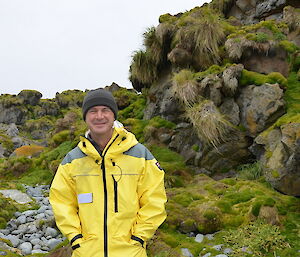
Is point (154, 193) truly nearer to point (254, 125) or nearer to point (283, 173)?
point (283, 173)

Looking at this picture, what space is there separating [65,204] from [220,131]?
6.93 metres

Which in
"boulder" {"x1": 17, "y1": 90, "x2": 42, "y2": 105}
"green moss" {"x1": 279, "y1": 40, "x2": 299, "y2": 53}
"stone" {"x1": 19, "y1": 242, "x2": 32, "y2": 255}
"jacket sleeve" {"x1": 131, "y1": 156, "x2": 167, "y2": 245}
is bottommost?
"stone" {"x1": 19, "y1": 242, "x2": 32, "y2": 255}

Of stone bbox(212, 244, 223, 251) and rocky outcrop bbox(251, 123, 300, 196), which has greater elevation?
rocky outcrop bbox(251, 123, 300, 196)

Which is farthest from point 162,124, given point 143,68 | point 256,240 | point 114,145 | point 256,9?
point 256,9

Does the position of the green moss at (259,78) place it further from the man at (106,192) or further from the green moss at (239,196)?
the man at (106,192)

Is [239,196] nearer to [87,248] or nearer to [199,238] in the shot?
[199,238]

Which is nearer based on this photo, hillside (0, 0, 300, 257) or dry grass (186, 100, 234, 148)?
hillside (0, 0, 300, 257)

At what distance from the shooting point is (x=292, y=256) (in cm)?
475

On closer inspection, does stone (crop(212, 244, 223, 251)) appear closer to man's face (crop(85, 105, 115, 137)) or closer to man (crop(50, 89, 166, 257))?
man (crop(50, 89, 166, 257))

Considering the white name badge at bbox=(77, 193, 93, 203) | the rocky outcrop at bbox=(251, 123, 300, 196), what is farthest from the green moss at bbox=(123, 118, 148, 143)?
the white name badge at bbox=(77, 193, 93, 203)

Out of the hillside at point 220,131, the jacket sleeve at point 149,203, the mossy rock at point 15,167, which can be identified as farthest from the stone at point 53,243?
the mossy rock at point 15,167

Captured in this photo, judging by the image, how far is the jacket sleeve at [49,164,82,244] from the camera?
3123 mm

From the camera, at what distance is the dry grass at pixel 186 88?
1027cm

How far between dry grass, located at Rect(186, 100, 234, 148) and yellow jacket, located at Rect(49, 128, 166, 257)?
623cm
